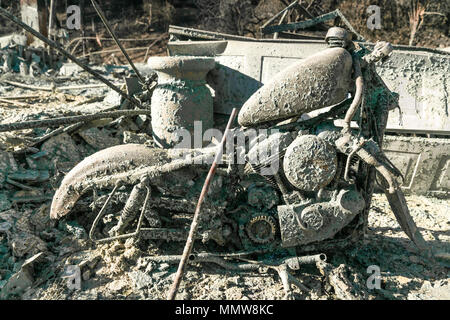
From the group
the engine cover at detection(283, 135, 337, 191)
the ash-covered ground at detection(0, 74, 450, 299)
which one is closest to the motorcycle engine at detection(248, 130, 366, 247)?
the engine cover at detection(283, 135, 337, 191)

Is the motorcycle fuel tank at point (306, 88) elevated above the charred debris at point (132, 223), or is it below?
above

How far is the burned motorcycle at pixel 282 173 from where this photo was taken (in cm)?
290

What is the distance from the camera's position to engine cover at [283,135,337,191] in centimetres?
290

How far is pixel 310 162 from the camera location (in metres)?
Answer: 2.91

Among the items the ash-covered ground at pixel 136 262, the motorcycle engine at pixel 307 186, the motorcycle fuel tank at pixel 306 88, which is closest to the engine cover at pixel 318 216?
the motorcycle engine at pixel 307 186

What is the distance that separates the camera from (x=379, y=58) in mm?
2961

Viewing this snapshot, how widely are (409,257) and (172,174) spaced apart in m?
2.36

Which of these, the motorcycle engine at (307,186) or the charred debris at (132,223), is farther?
the charred debris at (132,223)

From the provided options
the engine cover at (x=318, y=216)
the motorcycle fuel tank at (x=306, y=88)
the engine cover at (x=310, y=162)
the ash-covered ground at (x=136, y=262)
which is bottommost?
the ash-covered ground at (x=136, y=262)

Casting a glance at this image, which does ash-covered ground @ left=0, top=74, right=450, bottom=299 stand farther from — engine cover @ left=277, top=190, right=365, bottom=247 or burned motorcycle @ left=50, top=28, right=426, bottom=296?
engine cover @ left=277, top=190, right=365, bottom=247

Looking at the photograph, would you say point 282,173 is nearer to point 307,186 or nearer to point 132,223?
point 307,186

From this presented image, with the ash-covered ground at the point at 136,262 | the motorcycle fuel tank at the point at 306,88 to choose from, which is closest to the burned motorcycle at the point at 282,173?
the motorcycle fuel tank at the point at 306,88

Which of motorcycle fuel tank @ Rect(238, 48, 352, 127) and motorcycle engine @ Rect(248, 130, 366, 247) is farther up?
motorcycle fuel tank @ Rect(238, 48, 352, 127)

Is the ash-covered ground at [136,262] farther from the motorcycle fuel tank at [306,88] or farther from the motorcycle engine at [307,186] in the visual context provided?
the motorcycle fuel tank at [306,88]
